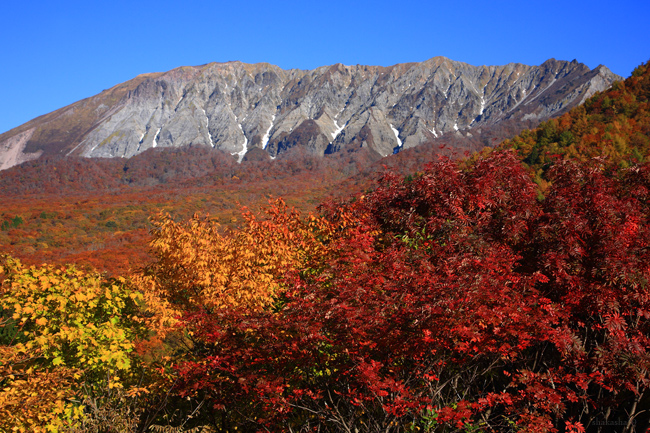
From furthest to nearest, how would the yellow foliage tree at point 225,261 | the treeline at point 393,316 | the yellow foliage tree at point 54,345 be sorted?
the yellow foliage tree at point 225,261
the yellow foliage tree at point 54,345
the treeline at point 393,316

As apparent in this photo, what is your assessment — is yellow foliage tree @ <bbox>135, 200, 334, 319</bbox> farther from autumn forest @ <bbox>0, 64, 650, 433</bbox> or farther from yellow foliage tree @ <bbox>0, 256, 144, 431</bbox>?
yellow foliage tree @ <bbox>0, 256, 144, 431</bbox>

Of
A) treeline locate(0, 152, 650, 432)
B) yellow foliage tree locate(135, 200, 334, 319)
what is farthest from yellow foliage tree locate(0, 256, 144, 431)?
yellow foliage tree locate(135, 200, 334, 319)

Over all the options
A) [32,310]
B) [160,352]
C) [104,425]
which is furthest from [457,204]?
[160,352]

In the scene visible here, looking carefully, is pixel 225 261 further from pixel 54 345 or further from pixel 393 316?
pixel 393 316

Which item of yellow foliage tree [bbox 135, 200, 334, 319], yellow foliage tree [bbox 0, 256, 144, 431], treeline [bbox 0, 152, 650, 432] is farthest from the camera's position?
yellow foliage tree [bbox 135, 200, 334, 319]

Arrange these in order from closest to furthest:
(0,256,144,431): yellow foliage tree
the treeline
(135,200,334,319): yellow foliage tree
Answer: the treeline → (0,256,144,431): yellow foliage tree → (135,200,334,319): yellow foliage tree

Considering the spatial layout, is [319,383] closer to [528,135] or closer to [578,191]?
[578,191]

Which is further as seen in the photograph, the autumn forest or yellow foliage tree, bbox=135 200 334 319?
yellow foliage tree, bbox=135 200 334 319

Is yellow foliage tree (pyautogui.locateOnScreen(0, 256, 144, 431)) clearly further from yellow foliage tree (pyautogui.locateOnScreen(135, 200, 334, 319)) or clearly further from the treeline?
yellow foliage tree (pyautogui.locateOnScreen(135, 200, 334, 319))

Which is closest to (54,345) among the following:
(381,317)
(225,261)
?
(225,261)

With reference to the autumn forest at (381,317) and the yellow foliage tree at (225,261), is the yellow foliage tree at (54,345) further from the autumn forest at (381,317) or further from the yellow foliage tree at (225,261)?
the yellow foliage tree at (225,261)

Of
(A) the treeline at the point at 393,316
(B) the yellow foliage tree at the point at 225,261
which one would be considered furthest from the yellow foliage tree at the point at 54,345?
(B) the yellow foliage tree at the point at 225,261

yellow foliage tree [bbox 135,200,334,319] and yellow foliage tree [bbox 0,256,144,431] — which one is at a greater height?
yellow foliage tree [bbox 135,200,334,319]

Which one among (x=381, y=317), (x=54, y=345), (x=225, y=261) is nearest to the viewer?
(x=381, y=317)
